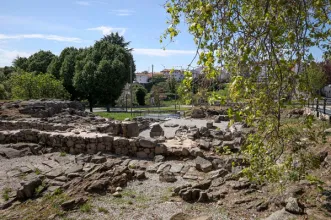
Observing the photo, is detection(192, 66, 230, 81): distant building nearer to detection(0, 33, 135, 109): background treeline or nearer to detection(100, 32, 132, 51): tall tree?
detection(0, 33, 135, 109): background treeline

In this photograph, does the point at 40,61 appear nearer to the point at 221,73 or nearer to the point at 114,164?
the point at 114,164

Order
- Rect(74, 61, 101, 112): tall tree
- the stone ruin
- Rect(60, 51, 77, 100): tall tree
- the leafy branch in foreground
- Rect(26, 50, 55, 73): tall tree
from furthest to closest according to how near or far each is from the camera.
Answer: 1. Rect(26, 50, 55, 73): tall tree
2. Rect(60, 51, 77, 100): tall tree
3. Rect(74, 61, 101, 112): tall tree
4. the stone ruin
5. the leafy branch in foreground

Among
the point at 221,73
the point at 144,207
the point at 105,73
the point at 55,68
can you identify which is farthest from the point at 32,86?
the point at 221,73

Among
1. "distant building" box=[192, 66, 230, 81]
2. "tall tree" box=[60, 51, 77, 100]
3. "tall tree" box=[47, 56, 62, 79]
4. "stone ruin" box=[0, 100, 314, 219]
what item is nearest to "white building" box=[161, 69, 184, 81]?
"distant building" box=[192, 66, 230, 81]

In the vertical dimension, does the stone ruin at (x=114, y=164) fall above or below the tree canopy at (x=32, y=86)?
below

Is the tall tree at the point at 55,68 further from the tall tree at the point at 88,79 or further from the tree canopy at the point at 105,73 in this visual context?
the tall tree at the point at 88,79

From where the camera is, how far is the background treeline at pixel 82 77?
3155 cm

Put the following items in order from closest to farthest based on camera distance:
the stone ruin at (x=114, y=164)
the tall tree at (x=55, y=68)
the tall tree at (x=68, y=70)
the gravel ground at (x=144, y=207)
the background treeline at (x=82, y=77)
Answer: the gravel ground at (x=144, y=207), the stone ruin at (x=114, y=164), the background treeline at (x=82, y=77), the tall tree at (x=68, y=70), the tall tree at (x=55, y=68)

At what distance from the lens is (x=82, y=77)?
119ft

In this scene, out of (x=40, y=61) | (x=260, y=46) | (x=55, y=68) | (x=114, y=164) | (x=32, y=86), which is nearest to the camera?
(x=260, y=46)

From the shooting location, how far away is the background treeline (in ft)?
104

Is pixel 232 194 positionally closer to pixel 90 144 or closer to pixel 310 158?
pixel 310 158

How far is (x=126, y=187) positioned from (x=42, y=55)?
45.6 metres

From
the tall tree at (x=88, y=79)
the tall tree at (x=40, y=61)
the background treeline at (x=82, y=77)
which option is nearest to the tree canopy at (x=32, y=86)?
the background treeline at (x=82, y=77)
